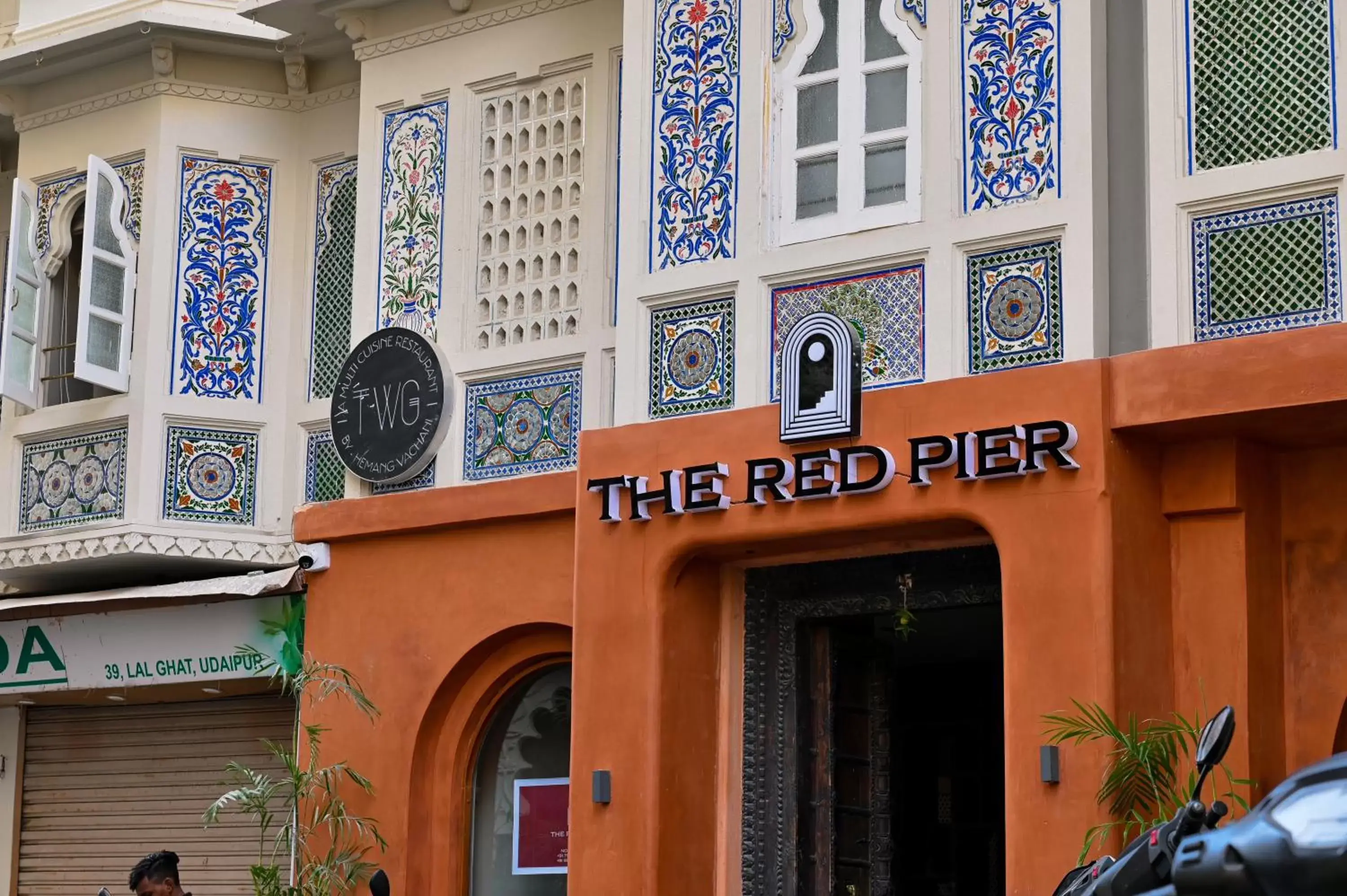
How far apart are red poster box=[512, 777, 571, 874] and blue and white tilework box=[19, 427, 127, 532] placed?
147 inches

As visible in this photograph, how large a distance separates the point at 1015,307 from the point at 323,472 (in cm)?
598

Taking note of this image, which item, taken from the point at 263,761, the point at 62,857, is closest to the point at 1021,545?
the point at 263,761

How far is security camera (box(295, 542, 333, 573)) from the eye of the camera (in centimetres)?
1369

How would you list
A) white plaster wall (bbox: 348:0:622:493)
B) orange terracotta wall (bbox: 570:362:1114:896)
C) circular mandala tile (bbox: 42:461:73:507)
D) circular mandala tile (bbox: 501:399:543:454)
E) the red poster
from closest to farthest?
orange terracotta wall (bbox: 570:362:1114:896) → the red poster → circular mandala tile (bbox: 501:399:543:454) → white plaster wall (bbox: 348:0:622:493) → circular mandala tile (bbox: 42:461:73:507)

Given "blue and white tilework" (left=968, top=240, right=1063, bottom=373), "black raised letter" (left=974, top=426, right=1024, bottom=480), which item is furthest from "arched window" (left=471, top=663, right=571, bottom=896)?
"blue and white tilework" (left=968, top=240, right=1063, bottom=373)

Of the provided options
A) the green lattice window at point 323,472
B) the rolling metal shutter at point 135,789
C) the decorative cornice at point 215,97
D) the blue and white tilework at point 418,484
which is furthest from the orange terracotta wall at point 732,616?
the decorative cornice at point 215,97

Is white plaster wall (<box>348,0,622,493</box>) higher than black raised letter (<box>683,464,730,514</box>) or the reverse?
higher

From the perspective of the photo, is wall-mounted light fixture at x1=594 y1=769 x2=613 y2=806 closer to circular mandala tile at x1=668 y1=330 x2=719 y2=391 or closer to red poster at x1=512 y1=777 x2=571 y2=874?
red poster at x1=512 y1=777 x2=571 y2=874

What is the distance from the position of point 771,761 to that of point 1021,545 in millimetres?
2409

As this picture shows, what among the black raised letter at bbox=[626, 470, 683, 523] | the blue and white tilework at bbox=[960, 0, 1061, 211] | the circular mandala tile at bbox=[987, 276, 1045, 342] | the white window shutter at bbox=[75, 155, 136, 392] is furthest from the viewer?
the white window shutter at bbox=[75, 155, 136, 392]

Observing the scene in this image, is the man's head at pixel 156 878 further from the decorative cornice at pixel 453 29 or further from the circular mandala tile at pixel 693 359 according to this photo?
the decorative cornice at pixel 453 29

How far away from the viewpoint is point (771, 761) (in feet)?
39.5

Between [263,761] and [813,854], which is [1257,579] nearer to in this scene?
[813,854]

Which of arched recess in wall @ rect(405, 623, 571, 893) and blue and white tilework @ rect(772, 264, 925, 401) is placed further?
arched recess in wall @ rect(405, 623, 571, 893)
